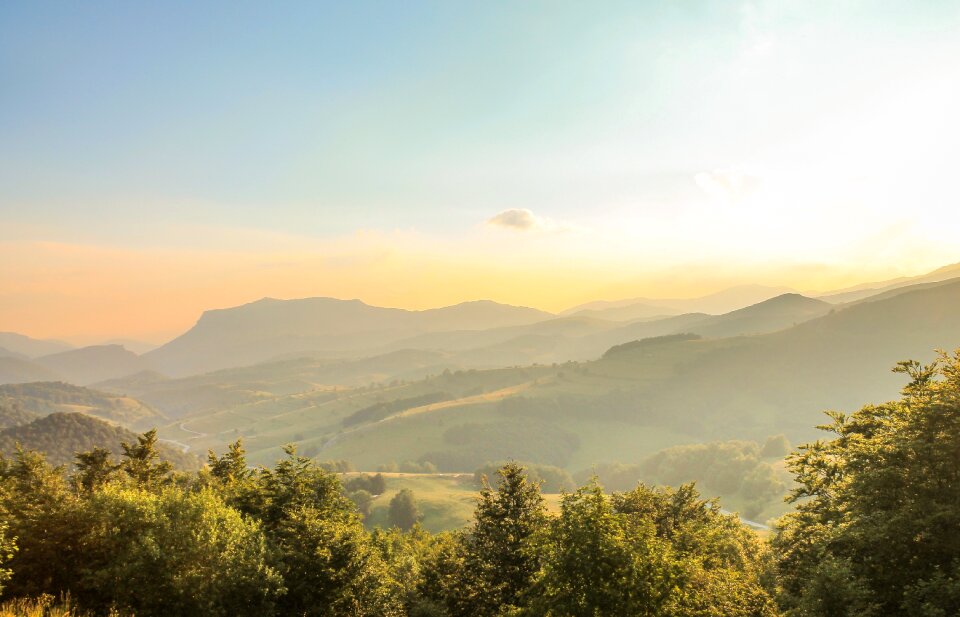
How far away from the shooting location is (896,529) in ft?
91.0

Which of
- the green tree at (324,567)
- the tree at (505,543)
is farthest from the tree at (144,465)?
the tree at (505,543)

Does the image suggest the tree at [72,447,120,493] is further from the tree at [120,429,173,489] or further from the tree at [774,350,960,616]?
the tree at [774,350,960,616]

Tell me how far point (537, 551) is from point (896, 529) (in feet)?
65.8

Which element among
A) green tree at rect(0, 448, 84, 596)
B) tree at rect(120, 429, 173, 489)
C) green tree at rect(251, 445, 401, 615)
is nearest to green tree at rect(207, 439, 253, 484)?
tree at rect(120, 429, 173, 489)

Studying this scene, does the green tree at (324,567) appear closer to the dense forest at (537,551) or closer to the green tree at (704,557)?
the dense forest at (537,551)

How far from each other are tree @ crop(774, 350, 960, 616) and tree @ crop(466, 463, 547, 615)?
55.8ft

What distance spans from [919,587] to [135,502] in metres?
44.9

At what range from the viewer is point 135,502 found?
3225 centimetres

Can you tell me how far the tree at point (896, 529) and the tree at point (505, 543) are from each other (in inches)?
669

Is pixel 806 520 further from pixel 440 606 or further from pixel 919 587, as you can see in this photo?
pixel 440 606

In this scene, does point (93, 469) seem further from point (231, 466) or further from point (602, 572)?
point (602, 572)

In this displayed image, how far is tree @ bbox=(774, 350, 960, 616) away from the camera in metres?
25.6

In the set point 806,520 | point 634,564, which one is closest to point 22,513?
point 634,564

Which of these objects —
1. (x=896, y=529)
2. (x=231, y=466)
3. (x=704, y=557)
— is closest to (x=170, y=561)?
(x=231, y=466)
